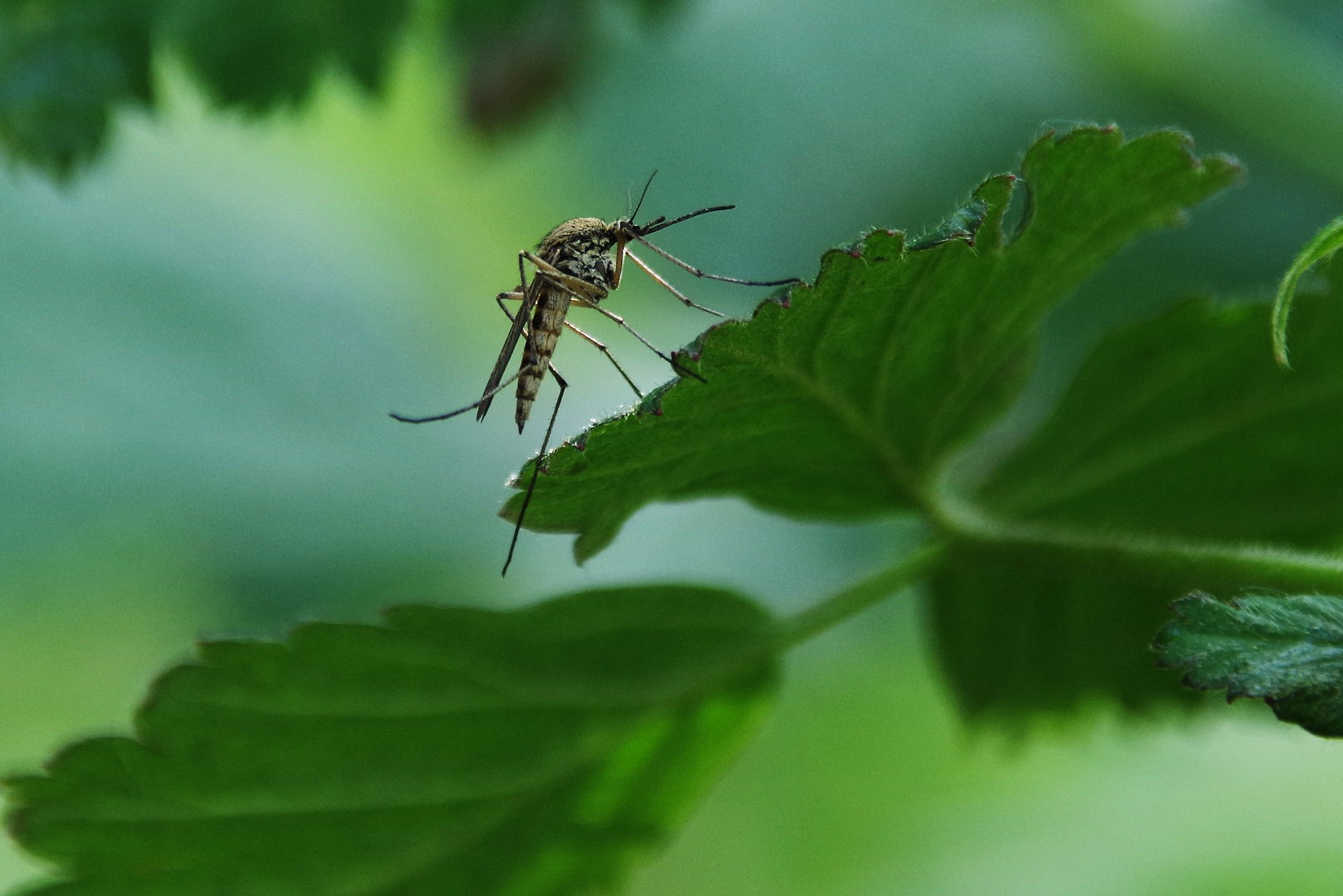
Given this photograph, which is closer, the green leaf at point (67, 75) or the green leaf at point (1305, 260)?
the green leaf at point (1305, 260)

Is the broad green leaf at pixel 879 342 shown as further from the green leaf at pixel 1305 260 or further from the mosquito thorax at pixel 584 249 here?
the mosquito thorax at pixel 584 249

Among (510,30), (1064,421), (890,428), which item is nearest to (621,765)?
(890,428)

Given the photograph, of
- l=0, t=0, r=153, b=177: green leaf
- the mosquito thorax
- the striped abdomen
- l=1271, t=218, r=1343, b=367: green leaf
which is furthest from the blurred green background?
l=1271, t=218, r=1343, b=367: green leaf

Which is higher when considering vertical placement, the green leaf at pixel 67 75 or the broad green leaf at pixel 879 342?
the green leaf at pixel 67 75

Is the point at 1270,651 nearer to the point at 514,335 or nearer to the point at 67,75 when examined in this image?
the point at 514,335

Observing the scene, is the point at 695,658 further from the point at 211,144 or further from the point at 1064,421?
the point at 211,144

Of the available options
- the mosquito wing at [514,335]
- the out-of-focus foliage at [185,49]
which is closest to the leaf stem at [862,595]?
the mosquito wing at [514,335]
